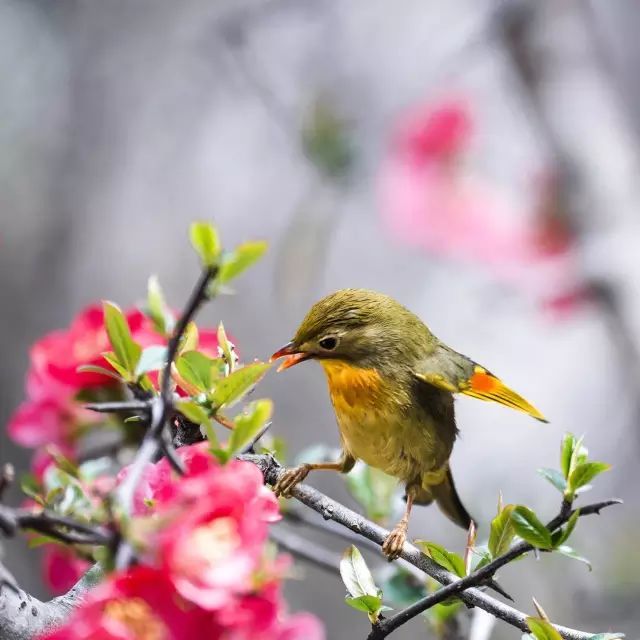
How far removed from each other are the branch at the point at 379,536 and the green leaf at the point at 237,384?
3.5 inches

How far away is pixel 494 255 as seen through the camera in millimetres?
2652

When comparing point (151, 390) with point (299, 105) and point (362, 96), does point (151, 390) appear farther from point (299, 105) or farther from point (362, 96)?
point (362, 96)

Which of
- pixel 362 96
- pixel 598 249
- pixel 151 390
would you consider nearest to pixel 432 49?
pixel 362 96

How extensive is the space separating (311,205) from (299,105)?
27cm

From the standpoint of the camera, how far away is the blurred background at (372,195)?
239cm

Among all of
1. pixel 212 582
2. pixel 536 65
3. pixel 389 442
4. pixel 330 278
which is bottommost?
pixel 330 278

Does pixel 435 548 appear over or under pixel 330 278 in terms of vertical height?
over

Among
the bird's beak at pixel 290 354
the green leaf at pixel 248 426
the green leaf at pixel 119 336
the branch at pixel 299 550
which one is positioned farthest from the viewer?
the branch at pixel 299 550

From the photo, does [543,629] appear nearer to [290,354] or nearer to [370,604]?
[370,604]

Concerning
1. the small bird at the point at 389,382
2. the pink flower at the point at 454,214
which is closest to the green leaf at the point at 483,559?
the small bird at the point at 389,382

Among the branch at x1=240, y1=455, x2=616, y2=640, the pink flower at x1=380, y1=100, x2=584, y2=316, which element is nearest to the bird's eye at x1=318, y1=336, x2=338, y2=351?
the branch at x1=240, y1=455, x2=616, y2=640

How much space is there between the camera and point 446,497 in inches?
45.2

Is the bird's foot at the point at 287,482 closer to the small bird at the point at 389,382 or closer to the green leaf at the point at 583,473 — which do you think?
the small bird at the point at 389,382

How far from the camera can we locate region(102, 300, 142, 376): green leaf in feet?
2.27
